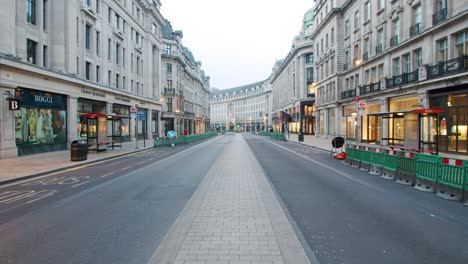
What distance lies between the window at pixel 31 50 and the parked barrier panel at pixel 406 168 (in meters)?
23.7

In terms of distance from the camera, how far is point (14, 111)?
17.6m

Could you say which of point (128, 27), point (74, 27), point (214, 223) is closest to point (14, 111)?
point (74, 27)

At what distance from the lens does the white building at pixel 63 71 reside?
687 inches

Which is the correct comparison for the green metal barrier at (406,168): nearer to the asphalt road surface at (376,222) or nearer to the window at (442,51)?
the asphalt road surface at (376,222)

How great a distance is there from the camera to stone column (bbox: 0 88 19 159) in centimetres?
1658

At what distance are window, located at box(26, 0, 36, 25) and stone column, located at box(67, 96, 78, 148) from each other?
6088mm

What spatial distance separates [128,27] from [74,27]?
14.0 m

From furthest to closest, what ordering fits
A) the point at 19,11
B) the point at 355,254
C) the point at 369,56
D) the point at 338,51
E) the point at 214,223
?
the point at 338,51, the point at 369,56, the point at 19,11, the point at 214,223, the point at 355,254

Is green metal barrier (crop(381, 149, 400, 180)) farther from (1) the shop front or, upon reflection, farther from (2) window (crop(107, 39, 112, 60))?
(2) window (crop(107, 39, 112, 60))

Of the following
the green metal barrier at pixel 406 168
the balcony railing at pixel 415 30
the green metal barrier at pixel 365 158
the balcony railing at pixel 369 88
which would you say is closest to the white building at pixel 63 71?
the green metal barrier at pixel 365 158

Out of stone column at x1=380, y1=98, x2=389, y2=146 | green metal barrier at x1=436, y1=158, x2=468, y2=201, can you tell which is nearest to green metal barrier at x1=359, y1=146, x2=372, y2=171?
green metal barrier at x1=436, y1=158, x2=468, y2=201

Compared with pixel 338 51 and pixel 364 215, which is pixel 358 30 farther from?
pixel 364 215

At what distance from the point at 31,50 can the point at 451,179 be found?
83.1ft

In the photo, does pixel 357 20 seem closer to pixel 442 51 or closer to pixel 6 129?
pixel 442 51
